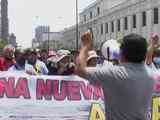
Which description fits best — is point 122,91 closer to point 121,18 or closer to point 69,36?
point 121,18

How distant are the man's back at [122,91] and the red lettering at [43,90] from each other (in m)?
3.33

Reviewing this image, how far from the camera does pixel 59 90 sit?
7.62m

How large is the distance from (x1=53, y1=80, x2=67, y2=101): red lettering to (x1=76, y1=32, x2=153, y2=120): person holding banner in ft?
10.8

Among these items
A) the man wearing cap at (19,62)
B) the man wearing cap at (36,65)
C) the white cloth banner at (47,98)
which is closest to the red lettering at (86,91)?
the white cloth banner at (47,98)

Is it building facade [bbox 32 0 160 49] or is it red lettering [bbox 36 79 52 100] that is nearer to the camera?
red lettering [bbox 36 79 52 100]

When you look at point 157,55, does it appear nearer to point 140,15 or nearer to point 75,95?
point 75,95

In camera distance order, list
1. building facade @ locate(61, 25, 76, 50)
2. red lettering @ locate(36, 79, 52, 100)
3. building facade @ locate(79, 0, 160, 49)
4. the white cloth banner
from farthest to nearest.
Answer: building facade @ locate(61, 25, 76, 50) → building facade @ locate(79, 0, 160, 49) → red lettering @ locate(36, 79, 52, 100) → the white cloth banner

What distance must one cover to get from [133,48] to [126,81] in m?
0.24

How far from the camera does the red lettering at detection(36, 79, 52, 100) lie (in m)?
7.54

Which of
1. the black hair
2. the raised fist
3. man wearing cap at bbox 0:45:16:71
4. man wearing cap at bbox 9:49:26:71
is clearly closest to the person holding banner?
the black hair

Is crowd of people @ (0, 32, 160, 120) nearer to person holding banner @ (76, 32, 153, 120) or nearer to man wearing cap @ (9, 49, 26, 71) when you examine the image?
person holding banner @ (76, 32, 153, 120)

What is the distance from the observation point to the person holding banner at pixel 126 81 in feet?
13.8

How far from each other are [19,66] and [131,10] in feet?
203

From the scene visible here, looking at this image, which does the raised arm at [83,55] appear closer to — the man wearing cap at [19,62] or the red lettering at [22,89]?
the red lettering at [22,89]
